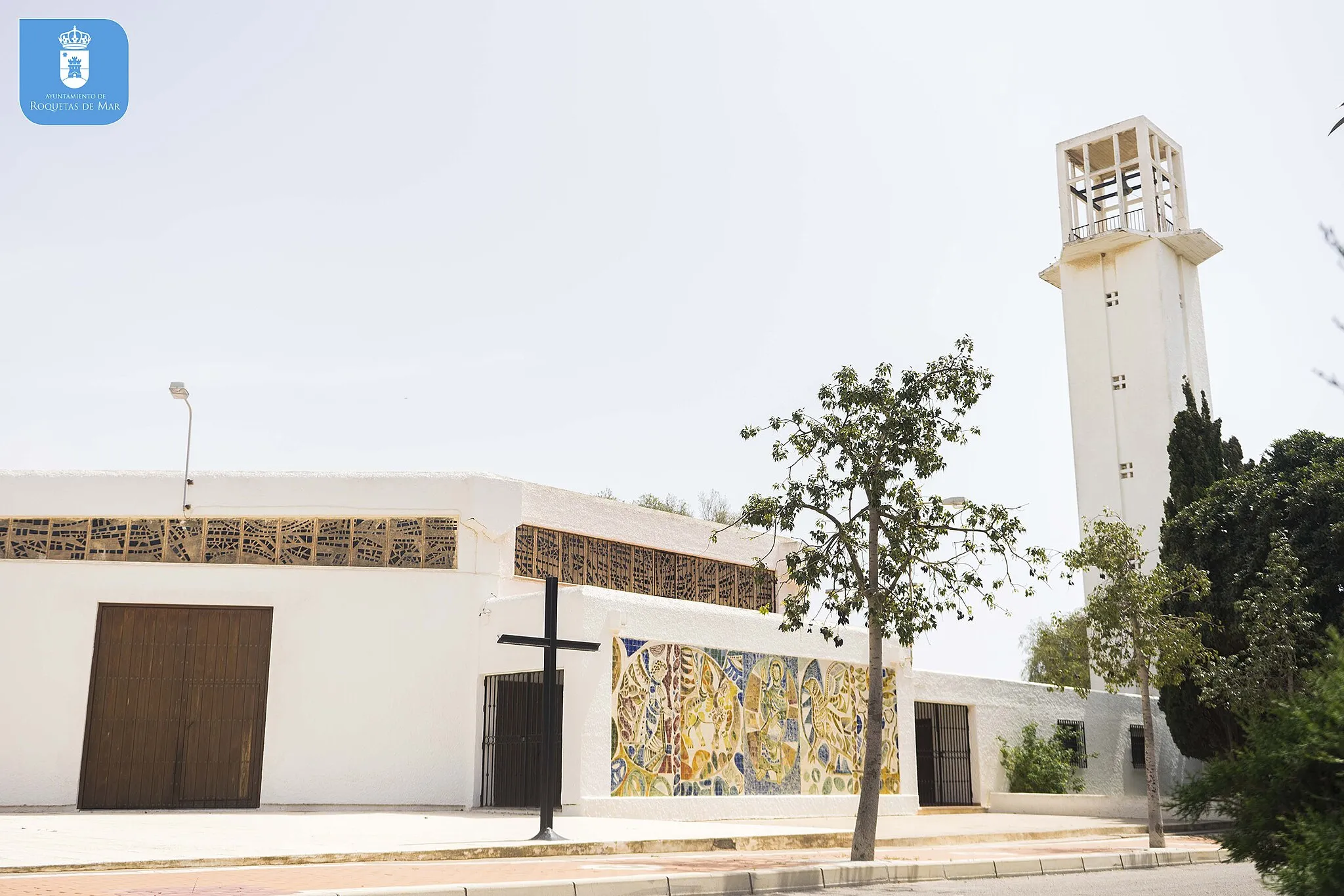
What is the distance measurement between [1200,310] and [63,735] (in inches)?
1297

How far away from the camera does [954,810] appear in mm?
25031

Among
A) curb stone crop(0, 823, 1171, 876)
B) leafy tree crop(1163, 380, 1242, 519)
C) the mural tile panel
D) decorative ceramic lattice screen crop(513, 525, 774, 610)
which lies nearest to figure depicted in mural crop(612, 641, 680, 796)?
the mural tile panel

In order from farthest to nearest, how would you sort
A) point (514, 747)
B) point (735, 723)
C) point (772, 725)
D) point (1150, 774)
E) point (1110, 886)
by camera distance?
1. point (772, 725)
2. point (735, 723)
3. point (514, 747)
4. point (1150, 774)
5. point (1110, 886)

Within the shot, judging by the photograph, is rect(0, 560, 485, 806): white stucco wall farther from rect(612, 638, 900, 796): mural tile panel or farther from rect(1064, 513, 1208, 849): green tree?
rect(1064, 513, 1208, 849): green tree

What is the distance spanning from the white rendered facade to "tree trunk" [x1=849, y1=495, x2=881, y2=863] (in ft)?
19.5

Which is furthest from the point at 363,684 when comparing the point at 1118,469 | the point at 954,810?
the point at 1118,469

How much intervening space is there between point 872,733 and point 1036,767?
15.5 metres

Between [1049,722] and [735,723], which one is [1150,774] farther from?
[1049,722]

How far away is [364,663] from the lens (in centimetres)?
1958

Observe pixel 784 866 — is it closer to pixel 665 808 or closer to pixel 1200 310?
pixel 665 808

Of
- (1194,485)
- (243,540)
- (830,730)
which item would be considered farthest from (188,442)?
(1194,485)

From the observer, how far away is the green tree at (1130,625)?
58.2ft

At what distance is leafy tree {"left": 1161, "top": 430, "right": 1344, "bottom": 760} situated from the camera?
79.2ft

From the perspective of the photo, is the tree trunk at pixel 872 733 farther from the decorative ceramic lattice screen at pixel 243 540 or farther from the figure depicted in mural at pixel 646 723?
the decorative ceramic lattice screen at pixel 243 540
